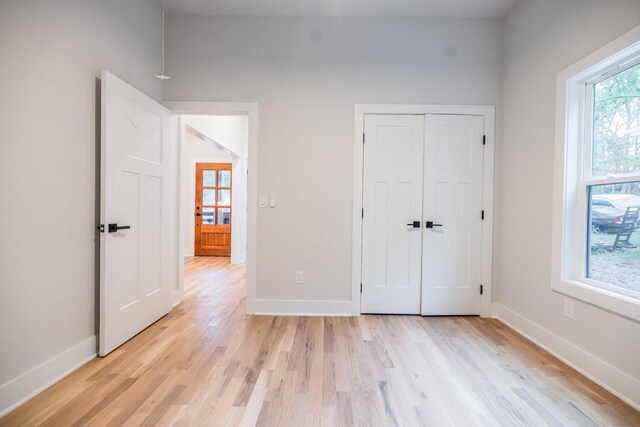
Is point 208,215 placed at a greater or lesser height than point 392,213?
lesser

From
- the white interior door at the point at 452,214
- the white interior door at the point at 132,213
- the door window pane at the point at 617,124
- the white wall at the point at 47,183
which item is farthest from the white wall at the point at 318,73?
the door window pane at the point at 617,124

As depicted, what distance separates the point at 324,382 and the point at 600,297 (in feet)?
5.80

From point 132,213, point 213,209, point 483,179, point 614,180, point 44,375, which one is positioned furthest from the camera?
point 213,209

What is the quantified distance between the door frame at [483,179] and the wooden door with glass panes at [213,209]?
462 centimetres

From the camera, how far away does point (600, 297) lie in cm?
198

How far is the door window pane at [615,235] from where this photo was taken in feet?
6.21

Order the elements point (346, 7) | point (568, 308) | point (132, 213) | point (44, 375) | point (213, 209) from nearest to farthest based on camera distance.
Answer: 1. point (44, 375)
2. point (568, 308)
3. point (132, 213)
4. point (346, 7)
5. point (213, 209)

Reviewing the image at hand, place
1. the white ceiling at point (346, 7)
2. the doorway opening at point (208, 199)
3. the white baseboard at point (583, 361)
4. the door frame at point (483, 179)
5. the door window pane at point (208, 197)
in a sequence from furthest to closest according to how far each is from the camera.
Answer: the door window pane at point (208, 197), the doorway opening at point (208, 199), the door frame at point (483, 179), the white ceiling at point (346, 7), the white baseboard at point (583, 361)

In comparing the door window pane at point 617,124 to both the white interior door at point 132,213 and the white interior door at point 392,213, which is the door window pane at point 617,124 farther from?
the white interior door at point 132,213

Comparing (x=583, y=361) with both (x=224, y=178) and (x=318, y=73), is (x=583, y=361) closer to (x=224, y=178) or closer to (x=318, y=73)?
(x=318, y=73)

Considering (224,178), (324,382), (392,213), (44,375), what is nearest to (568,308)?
(392,213)

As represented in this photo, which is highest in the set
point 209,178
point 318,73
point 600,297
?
point 318,73

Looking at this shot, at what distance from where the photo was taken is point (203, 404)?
169cm

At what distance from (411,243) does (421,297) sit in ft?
1.75
